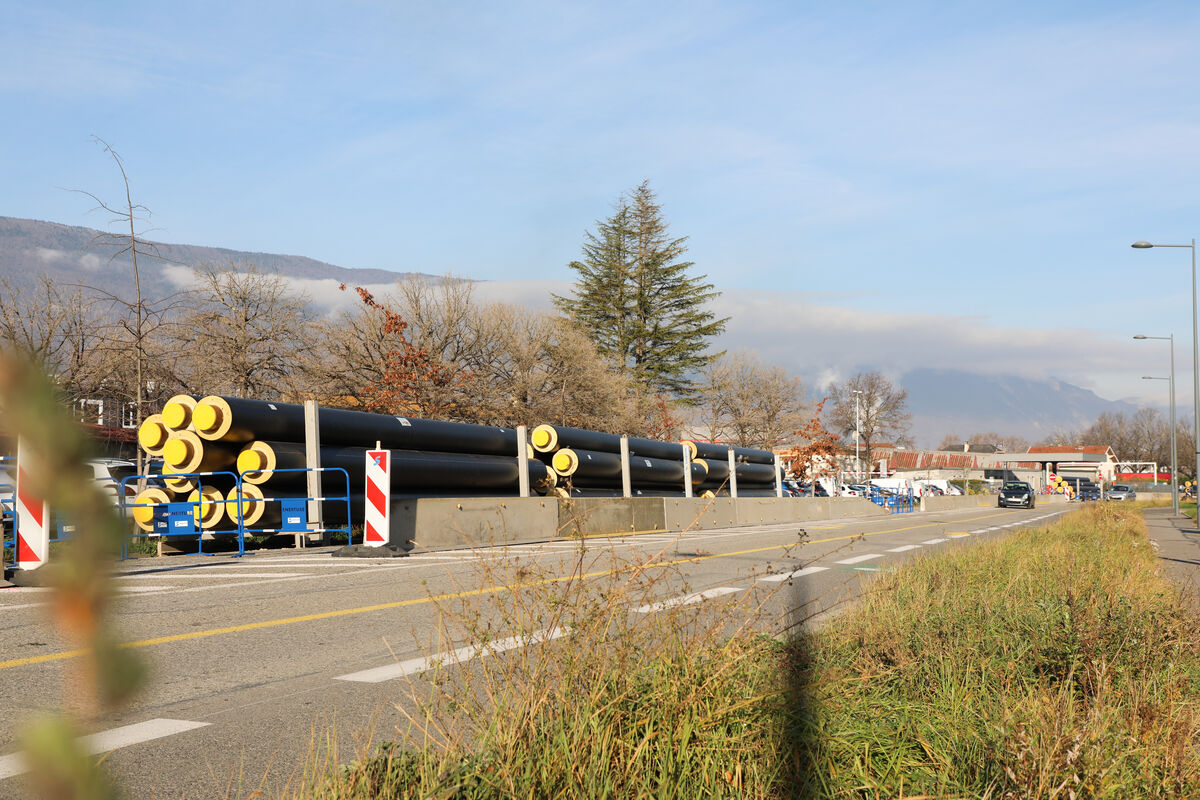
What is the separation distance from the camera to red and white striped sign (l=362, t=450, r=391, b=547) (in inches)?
588

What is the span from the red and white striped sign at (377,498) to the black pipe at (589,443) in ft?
29.8

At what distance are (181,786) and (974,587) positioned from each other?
22.1 feet

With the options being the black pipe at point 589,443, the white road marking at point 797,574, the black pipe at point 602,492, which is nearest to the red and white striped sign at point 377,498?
the white road marking at point 797,574

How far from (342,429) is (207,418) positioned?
8.79ft

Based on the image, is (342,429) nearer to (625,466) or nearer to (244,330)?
(625,466)

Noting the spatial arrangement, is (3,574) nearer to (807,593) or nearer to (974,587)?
(807,593)

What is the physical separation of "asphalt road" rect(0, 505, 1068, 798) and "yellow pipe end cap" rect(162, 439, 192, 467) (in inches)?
88.1

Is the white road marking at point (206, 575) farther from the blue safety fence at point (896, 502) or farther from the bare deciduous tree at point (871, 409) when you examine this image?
the bare deciduous tree at point (871, 409)

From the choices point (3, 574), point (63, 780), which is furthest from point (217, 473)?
point (63, 780)

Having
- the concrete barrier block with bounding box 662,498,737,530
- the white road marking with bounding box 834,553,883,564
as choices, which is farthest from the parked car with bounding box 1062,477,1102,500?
the white road marking with bounding box 834,553,883,564

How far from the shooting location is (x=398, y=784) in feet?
10.6

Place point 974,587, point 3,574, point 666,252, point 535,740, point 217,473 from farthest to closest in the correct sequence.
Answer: point 666,252 < point 217,473 < point 3,574 < point 974,587 < point 535,740

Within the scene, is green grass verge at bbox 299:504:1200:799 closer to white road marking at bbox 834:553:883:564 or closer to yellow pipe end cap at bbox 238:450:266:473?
white road marking at bbox 834:553:883:564

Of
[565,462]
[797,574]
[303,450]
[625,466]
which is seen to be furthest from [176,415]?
[625,466]
